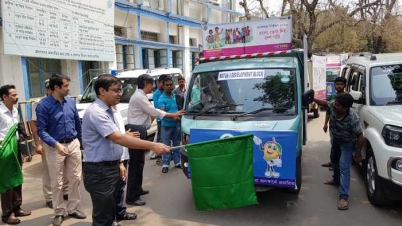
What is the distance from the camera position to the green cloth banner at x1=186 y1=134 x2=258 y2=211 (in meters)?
3.52

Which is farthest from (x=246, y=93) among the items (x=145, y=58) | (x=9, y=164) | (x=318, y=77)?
(x=145, y=58)

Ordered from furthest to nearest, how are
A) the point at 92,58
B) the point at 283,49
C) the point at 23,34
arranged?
1. the point at 92,58
2. the point at 23,34
3. the point at 283,49

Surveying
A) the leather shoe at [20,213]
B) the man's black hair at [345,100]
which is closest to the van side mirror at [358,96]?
the man's black hair at [345,100]

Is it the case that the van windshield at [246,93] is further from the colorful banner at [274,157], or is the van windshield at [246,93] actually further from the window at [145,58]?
the window at [145,58]

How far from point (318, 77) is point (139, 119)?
938 cm

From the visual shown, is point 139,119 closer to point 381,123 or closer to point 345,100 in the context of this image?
point 345,100

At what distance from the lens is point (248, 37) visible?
642 centimetres

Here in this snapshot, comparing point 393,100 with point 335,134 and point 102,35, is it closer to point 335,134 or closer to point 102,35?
point 335,134

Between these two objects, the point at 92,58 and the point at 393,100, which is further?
the point at 92,58

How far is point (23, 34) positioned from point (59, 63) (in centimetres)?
340

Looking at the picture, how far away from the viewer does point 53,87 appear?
13.8 feet

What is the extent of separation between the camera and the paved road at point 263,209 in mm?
4195

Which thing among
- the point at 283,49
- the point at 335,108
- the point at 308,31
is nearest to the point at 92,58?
the point at 283,49

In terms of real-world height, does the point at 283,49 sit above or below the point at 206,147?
above
